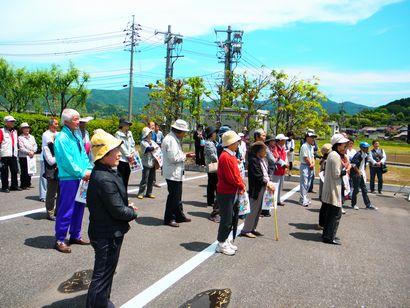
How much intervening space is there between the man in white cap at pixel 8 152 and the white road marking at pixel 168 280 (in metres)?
6.33

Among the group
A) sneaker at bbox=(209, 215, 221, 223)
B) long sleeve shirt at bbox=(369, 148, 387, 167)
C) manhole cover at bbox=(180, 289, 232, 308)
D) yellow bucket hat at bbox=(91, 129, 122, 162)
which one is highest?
yellow bucket hat at bbox=(91, 129, 122, 162)

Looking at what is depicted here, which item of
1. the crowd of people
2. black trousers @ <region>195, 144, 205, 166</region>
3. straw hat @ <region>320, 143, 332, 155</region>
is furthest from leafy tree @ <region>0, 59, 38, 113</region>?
straw hat @ <region>320, 143, 332, 155</region>

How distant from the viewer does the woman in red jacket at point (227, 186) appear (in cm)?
525

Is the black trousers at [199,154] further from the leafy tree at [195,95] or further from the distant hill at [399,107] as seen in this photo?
the distant hill at [399,107]

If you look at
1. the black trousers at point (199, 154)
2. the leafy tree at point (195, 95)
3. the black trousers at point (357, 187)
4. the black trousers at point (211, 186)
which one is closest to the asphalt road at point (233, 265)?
the black trousers at point (211, 186)

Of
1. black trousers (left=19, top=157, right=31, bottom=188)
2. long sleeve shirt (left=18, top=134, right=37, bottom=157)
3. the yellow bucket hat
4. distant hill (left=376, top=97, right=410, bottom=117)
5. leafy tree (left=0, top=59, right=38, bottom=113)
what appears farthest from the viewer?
distant hill (left=376, top=97, right=410, bottom=117)

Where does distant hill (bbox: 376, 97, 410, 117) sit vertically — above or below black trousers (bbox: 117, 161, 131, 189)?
above

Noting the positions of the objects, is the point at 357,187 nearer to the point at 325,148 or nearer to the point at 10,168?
the point at 325,148

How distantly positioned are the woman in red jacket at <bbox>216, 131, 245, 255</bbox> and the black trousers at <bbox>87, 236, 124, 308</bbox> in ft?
7.36

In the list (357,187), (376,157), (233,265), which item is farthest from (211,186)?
(376,157)

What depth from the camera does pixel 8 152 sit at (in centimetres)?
941

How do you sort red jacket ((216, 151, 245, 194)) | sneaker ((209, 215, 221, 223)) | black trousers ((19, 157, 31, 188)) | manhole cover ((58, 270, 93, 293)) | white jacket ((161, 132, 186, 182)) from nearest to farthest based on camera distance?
manhole cover ((58, 270, 93, 293)) < red jacket ((216, 151, 245, 194)) < white jacket ((161, 132, 186, 182)) < sneaker ((209, 215, 221, 223)) < black trousers ((19, 157, 31, 188))

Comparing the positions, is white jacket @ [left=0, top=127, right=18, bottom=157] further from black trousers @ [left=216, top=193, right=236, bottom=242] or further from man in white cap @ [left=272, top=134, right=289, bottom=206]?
man in white cap @ [left=272, top=134, right=289, bottom=206]

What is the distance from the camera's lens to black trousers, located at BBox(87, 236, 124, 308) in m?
3.31
